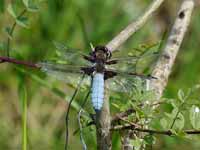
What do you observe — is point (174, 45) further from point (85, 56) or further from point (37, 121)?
point (37, 121)

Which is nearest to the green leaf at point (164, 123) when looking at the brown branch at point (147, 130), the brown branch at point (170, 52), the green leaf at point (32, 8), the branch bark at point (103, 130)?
the brown branch at point (147, 130)

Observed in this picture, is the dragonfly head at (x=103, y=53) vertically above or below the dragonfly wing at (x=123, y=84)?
above

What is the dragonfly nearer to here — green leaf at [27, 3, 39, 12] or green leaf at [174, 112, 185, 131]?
green leaf at [27, 3, 39, 12]

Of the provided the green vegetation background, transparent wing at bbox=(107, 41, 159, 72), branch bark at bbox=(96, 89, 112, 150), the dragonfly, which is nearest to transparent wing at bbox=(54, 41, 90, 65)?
the dragonfly

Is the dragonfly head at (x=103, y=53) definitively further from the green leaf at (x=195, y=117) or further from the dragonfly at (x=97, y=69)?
the green leaf at (x=195, y=117)

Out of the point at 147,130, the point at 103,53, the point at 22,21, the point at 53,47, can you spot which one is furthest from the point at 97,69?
the point at 53,47

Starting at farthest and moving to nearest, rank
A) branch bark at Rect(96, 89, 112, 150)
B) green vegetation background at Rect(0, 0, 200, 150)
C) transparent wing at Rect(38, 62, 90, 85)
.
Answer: green vegetation background at Rect(0, 0, 200, 150), transparent wing at Rect(38, 62, 90, 85), branch bark at Rect(96, 89, 112, 150)

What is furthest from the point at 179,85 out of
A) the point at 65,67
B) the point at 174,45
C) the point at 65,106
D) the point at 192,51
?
the point at 65,67
